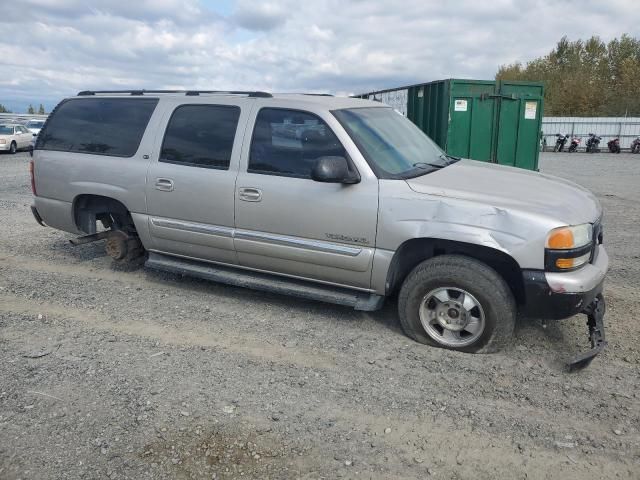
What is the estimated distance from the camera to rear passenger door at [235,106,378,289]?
14.0ft

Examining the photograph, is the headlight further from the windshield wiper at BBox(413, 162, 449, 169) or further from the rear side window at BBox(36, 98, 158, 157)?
the rear side window at BBox(36, 98, 158, 157)

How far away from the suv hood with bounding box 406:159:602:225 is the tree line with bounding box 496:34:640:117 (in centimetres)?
4028

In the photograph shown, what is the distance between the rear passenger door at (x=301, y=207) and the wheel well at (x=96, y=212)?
5.35 ft


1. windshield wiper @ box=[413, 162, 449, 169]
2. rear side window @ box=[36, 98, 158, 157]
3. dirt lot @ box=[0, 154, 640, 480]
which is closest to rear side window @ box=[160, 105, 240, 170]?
rear side window @ box=[36, 98, 158, 157]

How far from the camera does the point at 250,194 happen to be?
4652 millimetres

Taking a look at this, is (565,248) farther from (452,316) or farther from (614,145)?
(614,145)

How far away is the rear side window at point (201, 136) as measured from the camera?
15.9ft

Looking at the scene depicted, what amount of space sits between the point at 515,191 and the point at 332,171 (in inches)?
54.9

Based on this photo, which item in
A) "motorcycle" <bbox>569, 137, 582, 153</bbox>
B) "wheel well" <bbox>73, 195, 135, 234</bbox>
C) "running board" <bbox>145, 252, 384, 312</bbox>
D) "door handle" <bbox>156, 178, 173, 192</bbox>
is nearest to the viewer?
"running board" <bbox>145, 252, 384, 312</bbox>

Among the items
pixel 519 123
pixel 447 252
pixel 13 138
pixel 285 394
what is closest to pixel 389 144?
pixel 447 252

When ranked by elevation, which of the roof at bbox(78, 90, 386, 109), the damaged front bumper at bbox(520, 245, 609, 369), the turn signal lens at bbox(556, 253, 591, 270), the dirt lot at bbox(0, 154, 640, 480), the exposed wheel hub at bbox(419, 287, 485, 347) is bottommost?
the dirt lot at bbox(0, 154, 640, 480)

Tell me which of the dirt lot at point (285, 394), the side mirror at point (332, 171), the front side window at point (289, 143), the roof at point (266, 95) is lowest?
the dirt lot at point (285, 394)

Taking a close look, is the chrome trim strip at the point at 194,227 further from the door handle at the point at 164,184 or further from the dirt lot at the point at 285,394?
the dirt lot at the point at 285,394

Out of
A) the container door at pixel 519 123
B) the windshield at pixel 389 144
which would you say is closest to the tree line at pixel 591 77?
the container door at pixel 519 123
